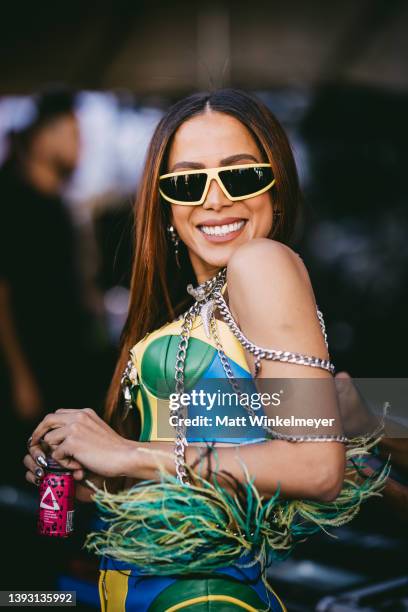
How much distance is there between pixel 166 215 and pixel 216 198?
0.74 ft

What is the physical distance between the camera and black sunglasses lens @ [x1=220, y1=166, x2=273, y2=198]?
1685 mm

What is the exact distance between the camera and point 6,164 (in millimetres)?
3967

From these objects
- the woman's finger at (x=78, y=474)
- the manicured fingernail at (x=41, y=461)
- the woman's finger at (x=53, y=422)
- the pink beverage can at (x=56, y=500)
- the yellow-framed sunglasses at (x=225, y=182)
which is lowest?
the pink beverage can at (x=56, y=500)

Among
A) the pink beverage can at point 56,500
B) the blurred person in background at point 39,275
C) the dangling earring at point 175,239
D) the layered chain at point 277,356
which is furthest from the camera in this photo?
the blurred person in background at point 39,275

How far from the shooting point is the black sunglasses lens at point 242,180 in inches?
66.3

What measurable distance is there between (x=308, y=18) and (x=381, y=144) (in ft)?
2.84

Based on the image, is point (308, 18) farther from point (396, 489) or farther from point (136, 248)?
point (396, 489)

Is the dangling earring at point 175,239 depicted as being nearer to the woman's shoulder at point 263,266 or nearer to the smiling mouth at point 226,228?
A: the smiling mouth at point 226,228

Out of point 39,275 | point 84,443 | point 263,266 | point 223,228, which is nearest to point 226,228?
point 223,228

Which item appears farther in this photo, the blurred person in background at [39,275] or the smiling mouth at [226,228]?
the blurred person in background at [39,275]

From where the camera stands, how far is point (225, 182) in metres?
1.69

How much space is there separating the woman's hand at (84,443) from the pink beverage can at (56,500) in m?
0.03

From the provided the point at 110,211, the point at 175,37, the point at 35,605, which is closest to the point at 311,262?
the point at 110,211

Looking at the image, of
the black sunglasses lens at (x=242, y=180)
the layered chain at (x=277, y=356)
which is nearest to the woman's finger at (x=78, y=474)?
the layered chain at (x=277, y=356)
